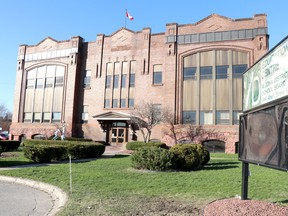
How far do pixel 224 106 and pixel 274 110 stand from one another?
2788cm

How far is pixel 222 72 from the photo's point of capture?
32219 millimetres

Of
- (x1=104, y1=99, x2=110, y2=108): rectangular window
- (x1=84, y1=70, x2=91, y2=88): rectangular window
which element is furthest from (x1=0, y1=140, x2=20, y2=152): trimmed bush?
(x1=84, y1=70, x2=91, y2=88): rectangular window

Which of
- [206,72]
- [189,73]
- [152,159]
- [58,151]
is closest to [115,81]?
[189,73]

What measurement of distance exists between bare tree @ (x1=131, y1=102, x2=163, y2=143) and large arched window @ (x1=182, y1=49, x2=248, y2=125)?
321 cm

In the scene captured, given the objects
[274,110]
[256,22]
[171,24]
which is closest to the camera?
[274,110]

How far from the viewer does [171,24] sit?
3491cm

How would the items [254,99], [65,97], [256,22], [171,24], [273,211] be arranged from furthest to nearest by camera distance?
[65,97], [171,24], [256,22], [254,99], [273,211]

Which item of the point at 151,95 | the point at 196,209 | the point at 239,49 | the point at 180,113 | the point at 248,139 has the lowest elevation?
the point at 196,209

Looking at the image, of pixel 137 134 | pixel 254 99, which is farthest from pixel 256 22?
pixel 254 99

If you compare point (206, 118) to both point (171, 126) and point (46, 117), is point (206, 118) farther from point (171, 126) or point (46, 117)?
point (46, 117)

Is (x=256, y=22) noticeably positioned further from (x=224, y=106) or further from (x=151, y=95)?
(x=151, y=95)

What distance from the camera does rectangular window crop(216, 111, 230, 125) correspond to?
104 ft

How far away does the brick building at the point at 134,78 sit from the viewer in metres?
31.8

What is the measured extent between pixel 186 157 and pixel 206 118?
20186mm
